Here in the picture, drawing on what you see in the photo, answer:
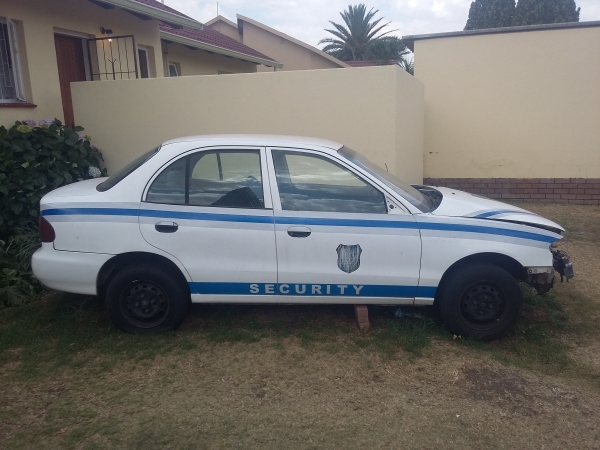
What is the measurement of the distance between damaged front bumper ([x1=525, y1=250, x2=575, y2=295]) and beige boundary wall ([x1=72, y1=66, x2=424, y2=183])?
10.4 ft

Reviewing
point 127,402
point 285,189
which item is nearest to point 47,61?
point 285,189

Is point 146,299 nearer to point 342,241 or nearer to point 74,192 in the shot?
point 74,192

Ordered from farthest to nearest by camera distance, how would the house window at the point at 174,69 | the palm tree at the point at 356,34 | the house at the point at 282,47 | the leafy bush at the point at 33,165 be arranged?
the palm tree at the point at 356,34, the house at the point at 282,47, the house window at the point at 174,69, the leafy bush at the point at 33,165

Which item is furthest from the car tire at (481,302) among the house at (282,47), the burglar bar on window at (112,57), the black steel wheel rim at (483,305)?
the house at (282,47)

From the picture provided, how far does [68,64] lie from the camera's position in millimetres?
8867

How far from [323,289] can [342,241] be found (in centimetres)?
43

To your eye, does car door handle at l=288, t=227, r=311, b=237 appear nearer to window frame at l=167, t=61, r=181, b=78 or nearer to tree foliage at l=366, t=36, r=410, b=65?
window frame at l=167, t=61, r=181, b=78

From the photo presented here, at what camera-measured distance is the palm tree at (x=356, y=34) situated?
1496 inches

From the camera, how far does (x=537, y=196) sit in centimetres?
1082

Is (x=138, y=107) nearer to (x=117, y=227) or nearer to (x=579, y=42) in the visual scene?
(x=117, y=227)

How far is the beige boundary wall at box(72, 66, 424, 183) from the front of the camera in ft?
24.3

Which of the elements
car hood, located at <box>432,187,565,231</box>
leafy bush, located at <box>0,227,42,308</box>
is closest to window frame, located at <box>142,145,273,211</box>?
car hood, located at <box>432,187,565,231</box>

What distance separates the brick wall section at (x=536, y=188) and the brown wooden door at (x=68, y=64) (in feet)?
22.6

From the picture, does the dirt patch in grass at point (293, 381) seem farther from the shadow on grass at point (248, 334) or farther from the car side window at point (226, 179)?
the car side window at point (226, 179)
